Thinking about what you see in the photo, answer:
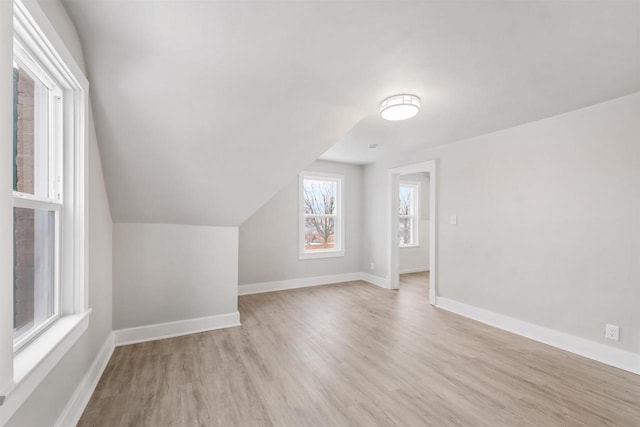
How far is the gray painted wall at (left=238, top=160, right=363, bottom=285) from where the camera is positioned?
14.5 ft

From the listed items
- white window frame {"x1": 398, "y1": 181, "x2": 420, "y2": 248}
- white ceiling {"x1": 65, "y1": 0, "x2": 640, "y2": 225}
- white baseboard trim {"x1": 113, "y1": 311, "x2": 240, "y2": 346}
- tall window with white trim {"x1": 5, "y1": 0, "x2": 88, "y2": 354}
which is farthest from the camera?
white window frame {"x1": 398, "y1": 181, "x2": 420, "y2": 248}

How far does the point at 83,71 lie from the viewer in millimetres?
1589

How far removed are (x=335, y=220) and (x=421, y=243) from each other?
2297 mm

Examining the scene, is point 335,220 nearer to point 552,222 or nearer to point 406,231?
point 406,231

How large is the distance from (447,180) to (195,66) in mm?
3375

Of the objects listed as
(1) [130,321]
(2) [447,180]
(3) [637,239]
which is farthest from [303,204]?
(3) [637,239]

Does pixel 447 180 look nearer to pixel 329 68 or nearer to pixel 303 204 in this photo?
pixel 303 204

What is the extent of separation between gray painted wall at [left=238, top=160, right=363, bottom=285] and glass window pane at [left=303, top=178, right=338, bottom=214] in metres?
0.24

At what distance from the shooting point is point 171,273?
2.86m

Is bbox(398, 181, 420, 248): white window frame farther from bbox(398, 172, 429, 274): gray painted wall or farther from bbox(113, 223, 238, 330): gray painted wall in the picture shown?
bbox(113, 223, 238, 330): gray painted wall

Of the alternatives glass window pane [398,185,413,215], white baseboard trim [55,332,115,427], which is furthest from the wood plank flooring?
glass window pane [398,185,413,215]

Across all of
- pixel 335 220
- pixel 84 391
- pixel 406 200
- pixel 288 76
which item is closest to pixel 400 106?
pixel 288 76

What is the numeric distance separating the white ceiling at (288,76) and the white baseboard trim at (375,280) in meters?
2.92

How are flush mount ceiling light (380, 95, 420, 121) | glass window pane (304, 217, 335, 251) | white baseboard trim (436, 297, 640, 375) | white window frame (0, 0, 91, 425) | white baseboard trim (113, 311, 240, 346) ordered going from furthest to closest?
glass window pane (304, 217, 335, 251), white baseboard trim (113, 311, 240, 346), white baseboard trim (436, 297, 640, 375), flush mount ceiling light (380, 95, 420, 121), white window frame (0, 0, 91, 425)
